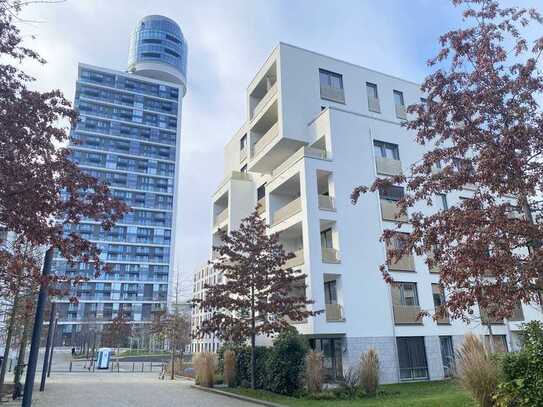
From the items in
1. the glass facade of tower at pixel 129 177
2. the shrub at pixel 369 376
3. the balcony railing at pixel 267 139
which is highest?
the glass facade of tower at pixel 129 177

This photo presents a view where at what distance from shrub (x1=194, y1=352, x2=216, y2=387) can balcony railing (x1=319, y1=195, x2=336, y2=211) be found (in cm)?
971

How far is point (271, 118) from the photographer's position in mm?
27844

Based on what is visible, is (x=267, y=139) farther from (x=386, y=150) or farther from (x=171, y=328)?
(x=171, y=328)

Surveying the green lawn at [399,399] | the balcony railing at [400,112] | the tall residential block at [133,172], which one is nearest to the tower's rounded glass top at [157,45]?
the tall residential block at [133,172]

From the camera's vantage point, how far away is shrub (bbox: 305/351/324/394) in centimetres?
1606

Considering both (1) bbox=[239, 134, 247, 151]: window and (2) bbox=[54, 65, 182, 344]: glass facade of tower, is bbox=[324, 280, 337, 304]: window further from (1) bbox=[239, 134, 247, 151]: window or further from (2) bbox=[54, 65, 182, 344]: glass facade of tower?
(2) bbox=[54, 65, 182, 344]: glass facade of tower

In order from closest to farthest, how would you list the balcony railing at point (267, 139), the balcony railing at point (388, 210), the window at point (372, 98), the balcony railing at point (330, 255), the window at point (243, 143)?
the balcony railing at point (330, 255) < the balcony railing at point (388, 210) < the balcony railing at point (267, 139) < the window at point (372, 98) < the window at point (243, 143)

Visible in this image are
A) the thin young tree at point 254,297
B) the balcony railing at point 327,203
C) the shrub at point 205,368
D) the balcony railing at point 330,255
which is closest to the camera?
the thin young tree at point 254,297

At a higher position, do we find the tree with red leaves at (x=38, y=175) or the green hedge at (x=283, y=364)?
the tree with red leaves at (x=38, y=175)

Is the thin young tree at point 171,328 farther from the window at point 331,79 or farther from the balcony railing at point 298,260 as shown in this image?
the window at point 331,79

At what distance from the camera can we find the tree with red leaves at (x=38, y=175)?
20.9 ft

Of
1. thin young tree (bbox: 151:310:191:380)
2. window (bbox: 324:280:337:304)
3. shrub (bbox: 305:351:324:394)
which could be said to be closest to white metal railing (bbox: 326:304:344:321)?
window (bbox: 324:280:337:304)

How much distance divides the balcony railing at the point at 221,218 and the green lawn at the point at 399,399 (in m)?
14.4

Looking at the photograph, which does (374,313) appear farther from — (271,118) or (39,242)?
(39,242)
